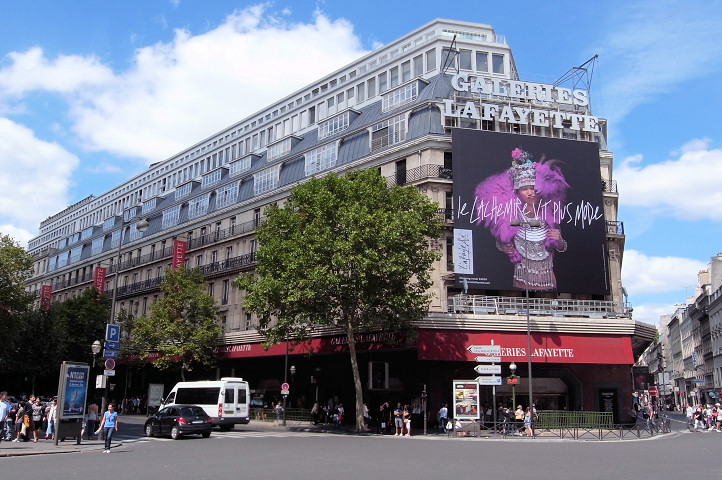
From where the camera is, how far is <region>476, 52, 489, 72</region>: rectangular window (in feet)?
165

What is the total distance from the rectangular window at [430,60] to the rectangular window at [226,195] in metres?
20.2

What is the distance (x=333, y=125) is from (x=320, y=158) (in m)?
4.06

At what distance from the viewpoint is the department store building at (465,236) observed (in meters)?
36.7

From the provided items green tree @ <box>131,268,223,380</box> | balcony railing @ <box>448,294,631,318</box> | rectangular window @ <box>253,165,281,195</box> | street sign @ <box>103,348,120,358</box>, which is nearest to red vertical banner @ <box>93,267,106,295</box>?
green tree @ <box>131,268,223,380</box>

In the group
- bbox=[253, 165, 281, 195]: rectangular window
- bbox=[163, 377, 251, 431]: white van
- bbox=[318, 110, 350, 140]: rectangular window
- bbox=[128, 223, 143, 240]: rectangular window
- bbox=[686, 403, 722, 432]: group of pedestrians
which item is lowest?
bbox=[686, 403, 722, 432]: group of pedestrians

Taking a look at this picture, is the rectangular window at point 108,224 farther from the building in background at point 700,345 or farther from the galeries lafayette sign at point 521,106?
the building in background at point 700,345

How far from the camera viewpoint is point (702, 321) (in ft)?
300

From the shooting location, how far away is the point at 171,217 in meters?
65.5

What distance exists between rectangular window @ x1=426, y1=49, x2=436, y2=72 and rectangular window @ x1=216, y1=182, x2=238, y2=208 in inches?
796

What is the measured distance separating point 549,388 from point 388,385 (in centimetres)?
983

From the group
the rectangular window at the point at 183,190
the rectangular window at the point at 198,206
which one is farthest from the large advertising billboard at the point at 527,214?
the rectangular window at the point at 183,190

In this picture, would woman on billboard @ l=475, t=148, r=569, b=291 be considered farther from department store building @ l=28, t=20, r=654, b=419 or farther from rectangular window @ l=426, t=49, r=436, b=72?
rectangular window @ l=426, t=49, r=436, b=72

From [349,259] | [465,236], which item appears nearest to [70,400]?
[349,259]

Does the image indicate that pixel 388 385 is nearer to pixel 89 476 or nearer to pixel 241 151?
pixel 89 476
